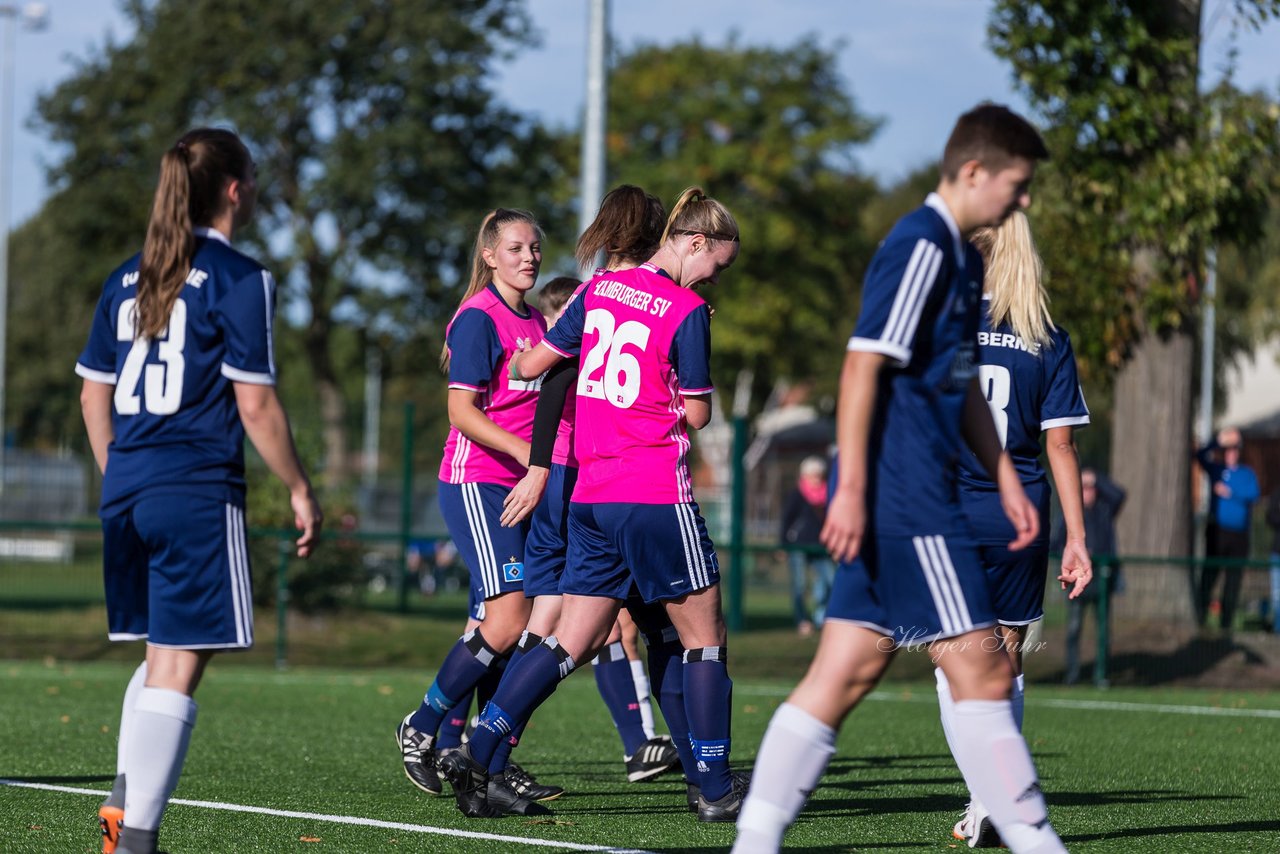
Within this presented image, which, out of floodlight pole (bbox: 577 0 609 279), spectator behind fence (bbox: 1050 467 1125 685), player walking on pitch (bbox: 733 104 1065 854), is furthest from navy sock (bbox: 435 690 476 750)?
floodlight pole (bbox: 577 0 609 279)

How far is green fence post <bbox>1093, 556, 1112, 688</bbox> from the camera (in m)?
14.0

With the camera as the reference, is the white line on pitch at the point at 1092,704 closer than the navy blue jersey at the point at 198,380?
No

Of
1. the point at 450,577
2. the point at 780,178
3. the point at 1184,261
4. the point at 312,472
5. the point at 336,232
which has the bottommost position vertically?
the point at 450,577

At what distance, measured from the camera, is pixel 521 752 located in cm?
829

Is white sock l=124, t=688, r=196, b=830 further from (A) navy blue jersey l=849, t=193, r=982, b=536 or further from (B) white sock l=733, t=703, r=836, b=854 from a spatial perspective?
(A) navy blue jersey l=849, t=193, r=982, b=536

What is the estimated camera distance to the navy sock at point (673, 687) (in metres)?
6.16

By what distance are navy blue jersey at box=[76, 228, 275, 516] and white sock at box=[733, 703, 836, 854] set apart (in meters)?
1.52

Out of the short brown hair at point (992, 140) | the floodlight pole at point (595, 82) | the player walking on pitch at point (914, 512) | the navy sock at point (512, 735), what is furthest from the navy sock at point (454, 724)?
the floodlight pole at point (595, 82)

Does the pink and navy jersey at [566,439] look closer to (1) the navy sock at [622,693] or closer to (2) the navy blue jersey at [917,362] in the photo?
(1) the navy sock at [622,693]

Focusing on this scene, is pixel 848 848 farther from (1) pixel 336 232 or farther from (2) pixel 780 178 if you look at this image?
(2) pixel 780 178

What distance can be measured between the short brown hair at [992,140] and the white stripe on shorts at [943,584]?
0.91 meters

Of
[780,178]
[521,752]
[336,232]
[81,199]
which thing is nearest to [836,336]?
[780,178]

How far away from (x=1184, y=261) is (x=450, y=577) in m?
10.7

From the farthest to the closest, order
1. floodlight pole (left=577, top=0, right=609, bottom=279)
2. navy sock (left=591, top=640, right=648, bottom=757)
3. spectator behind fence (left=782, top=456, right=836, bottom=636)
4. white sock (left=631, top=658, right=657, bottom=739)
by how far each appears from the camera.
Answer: spectator behind fence (left=782, top=456, right=836, bottom=636) < floodlight pole (left=577, top=0, right=609, bottom=279) < white sock (left=631, top=658, right=657, bottom=739) < navy sock (left=591, top=640, right=648, bottom=757)
